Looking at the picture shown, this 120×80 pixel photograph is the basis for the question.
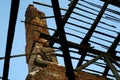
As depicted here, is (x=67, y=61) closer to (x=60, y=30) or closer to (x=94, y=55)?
(x=60, y=30)

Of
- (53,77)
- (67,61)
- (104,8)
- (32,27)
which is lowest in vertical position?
(53,77)

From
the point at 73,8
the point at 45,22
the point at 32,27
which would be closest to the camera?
the point at 73,8

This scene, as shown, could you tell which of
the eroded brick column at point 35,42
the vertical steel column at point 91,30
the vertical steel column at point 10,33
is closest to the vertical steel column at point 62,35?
the vertical steel column at point 10,33

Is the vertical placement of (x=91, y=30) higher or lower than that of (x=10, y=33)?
lower

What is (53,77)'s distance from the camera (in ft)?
14.9

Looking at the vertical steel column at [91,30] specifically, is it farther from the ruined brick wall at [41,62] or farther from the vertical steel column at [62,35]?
the vertical steel column at [62,35]

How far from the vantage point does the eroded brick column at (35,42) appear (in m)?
5.12

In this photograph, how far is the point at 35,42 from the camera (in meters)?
5.73

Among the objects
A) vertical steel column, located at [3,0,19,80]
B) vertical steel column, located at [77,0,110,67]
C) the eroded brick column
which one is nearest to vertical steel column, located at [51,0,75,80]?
vertical steel column, located at [3,0,19,80]

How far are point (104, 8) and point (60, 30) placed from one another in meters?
2.99

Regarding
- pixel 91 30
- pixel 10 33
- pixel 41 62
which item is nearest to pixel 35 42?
pixel 41 62

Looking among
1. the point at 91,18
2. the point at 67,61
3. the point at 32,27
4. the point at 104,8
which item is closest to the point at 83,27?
the point at 91,18

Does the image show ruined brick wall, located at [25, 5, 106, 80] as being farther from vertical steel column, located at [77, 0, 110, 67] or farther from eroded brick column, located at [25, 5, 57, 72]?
vertical steel column, located at [77, 0, 110, 67]

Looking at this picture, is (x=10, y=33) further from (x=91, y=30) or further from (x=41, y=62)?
(x=91, y=30)
